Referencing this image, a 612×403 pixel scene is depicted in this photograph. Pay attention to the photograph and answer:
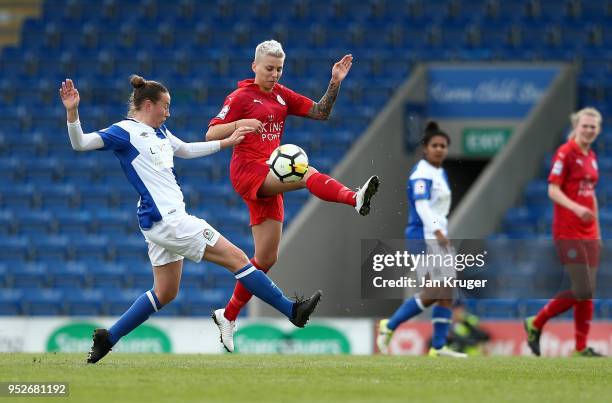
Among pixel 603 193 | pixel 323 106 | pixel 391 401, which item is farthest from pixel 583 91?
pixel 391 401

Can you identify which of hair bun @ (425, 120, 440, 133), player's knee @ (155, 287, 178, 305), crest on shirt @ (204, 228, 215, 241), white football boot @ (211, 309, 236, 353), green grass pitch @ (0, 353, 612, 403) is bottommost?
green grass pitch @ (0, 353, 612, 403)

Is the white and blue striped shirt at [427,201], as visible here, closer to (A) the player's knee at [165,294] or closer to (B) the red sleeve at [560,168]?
(B) the red sleeve at [560,168]

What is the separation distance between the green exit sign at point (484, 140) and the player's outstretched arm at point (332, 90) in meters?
9.01

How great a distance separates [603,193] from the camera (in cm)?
1664

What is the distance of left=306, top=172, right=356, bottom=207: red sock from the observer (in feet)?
26.6

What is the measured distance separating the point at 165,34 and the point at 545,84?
6.24m

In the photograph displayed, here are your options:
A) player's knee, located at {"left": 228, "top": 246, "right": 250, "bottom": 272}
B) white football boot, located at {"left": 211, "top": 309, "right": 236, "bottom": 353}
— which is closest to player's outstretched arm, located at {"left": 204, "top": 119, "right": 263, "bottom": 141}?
player's knee, located at {"left": 228, "top": 246, "right": 250, "bottom": 272}

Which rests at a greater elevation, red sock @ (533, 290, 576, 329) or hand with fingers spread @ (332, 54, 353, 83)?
hand with fingers spread @ (332, 54, 353, 83)

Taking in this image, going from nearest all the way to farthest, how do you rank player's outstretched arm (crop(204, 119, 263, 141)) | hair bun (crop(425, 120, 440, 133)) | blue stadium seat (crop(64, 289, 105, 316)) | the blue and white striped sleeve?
the blue and white striped sleeve, player's outstretched arm (crop(204, 119, 263, 141)), hair bun (crop(425, 120, 440, 133)), blue stadium seat (crop(64, 289, 105, 316))

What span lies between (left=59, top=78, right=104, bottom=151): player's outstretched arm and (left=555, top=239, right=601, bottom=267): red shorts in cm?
458

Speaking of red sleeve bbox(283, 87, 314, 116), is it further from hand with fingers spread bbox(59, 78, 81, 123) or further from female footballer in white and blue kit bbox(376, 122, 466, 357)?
hand with fingers spread bbox(59, 78, 81, 123)

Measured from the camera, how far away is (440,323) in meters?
10.6

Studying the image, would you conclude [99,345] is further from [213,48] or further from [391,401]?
[213,48]

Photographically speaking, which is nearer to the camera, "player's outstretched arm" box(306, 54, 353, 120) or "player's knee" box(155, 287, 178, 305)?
"player's knee" box(155, 287, 178, 305)
